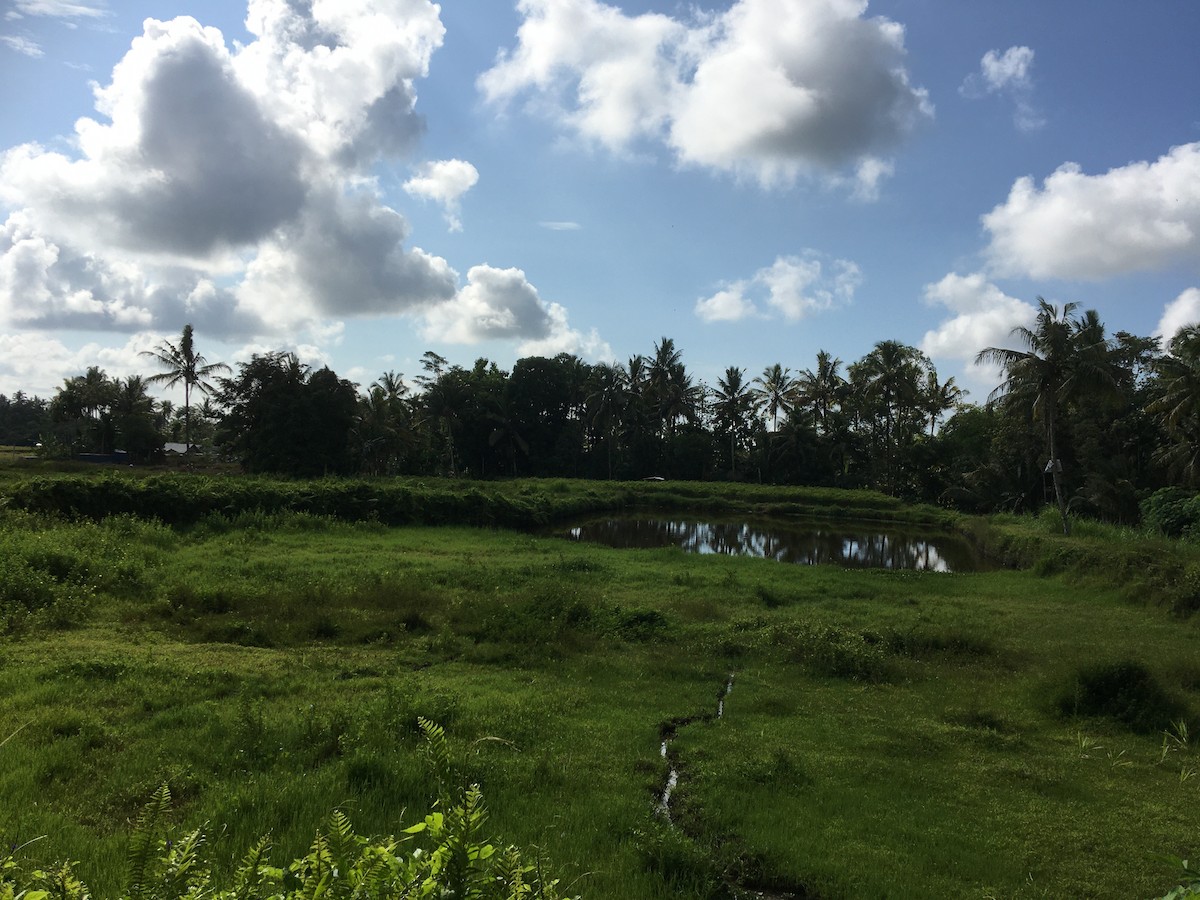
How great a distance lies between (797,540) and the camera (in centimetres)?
3269

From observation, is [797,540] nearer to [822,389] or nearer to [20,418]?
[822,389]

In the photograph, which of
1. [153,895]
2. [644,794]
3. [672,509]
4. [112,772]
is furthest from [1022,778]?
[672,509]

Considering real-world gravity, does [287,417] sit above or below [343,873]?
above

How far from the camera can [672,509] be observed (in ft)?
153

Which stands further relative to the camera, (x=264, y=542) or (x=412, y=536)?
(x=412, y=536)

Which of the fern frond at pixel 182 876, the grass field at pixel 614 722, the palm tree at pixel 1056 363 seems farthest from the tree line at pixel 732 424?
the fern frond at pixel 182 876

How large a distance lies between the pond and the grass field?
11062 millimetres

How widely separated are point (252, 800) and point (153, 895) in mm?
3553

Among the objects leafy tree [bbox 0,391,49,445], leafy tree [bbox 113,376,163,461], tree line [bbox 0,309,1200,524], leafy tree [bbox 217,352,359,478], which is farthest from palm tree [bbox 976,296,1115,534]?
leafy tree [bbox 0,391,49,445]

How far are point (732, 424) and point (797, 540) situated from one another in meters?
28.5

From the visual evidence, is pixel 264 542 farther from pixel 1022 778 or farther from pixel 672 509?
pixel 672 509

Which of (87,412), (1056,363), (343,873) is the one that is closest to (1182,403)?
(1056,363)

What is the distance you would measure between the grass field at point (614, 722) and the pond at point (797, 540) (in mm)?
11062

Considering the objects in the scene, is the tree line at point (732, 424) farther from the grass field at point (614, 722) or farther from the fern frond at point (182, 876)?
the fern frond at point (182, 876)
